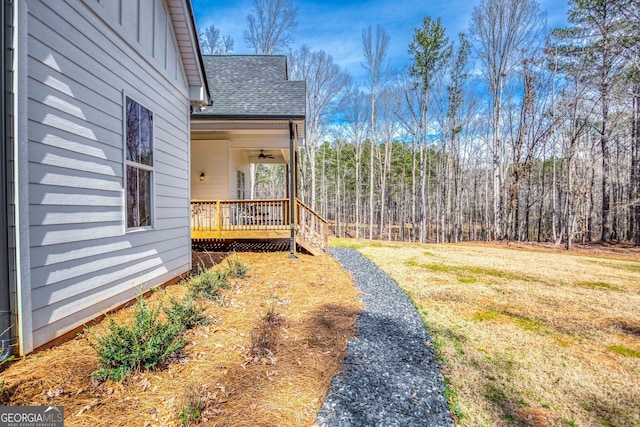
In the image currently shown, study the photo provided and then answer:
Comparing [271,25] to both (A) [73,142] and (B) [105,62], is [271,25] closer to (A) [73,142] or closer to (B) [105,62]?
(B) [105,62]

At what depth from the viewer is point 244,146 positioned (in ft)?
31.6

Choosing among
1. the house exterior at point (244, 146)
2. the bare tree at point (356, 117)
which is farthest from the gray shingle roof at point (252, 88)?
the bare tree at point (356, 117)

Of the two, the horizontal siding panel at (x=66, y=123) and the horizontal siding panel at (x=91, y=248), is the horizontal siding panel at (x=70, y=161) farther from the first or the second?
the horizontal siding panel at (x=91, y=248)

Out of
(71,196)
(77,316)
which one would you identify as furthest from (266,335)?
(71,196)

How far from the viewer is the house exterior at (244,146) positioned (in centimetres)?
786

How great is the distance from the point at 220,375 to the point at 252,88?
8371 millimetres

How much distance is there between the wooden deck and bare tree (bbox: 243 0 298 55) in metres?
16.7

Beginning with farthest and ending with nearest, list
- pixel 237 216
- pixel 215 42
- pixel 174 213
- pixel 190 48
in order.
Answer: pixel 215 42
pixel 237 216
pixel 190 48
pixel 174 213

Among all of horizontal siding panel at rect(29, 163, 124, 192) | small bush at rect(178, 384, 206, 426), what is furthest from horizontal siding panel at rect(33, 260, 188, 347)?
small bush at rect(178, 384, 206, 426)

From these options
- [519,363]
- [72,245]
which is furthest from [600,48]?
[72,245]

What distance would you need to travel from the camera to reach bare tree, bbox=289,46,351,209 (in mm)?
21391

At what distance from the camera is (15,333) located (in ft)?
8.07

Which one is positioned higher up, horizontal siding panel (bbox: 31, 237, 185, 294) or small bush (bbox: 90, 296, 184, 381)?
horizontal siding panel (bbox: 31, 237, 185, 294)

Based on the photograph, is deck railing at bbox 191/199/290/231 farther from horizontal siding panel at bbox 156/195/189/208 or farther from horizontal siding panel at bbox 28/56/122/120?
horizontal siding panel at bbox 28/56/122/120
